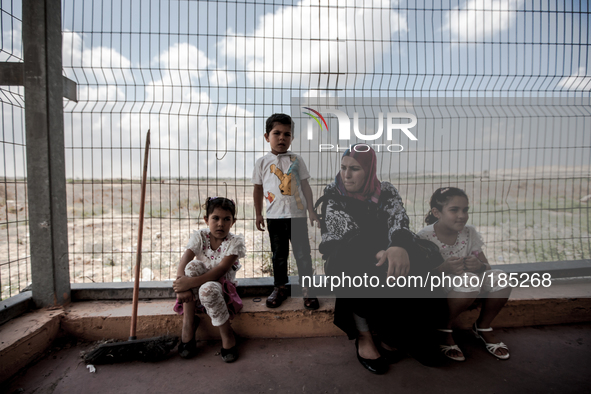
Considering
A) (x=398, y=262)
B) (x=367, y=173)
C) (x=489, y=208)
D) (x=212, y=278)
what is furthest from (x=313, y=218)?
(x=489, y=208)

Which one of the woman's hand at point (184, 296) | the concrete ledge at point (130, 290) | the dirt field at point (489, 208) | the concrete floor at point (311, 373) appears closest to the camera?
the concrete floor at point (311, 373)

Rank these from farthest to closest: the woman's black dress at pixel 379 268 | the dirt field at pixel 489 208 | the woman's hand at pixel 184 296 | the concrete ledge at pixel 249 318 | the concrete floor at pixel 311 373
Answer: the dirt field at pixel 489 208
the concrete ledge at pixel 249 318
the woman's hand at pixel 184 296
the woman's black dress at pixel 379 268
the concrete floor at pixel 311 373

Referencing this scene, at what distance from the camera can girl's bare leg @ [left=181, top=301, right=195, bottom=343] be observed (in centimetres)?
188

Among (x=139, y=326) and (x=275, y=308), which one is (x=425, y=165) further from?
(x=139, y=326)

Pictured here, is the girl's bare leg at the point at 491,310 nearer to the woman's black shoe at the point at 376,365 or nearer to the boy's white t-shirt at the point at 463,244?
Answer: the boy's white t-shirt at the point at 463,244

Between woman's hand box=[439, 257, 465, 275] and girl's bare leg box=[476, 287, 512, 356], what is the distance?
345 millimetres

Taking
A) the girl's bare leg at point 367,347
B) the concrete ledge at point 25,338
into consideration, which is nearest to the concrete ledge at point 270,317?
the concrete ledge at point 25,338

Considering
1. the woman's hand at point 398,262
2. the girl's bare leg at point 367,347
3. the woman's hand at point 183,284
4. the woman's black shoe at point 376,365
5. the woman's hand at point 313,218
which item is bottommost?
the woman's black shoe at point 376,365

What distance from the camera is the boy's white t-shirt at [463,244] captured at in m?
1.91

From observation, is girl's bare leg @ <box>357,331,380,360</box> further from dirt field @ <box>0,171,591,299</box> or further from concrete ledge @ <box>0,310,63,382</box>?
concrete ledge @ <box>0,310,63,382</box>

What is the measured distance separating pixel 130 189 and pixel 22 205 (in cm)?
77

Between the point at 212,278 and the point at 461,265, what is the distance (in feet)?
5.88

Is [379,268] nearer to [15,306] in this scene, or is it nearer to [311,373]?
[311,373]

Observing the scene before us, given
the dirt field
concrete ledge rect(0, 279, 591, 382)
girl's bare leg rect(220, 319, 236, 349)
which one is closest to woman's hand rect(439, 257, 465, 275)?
concrete ledge rect(0, 279, 591, 382)
